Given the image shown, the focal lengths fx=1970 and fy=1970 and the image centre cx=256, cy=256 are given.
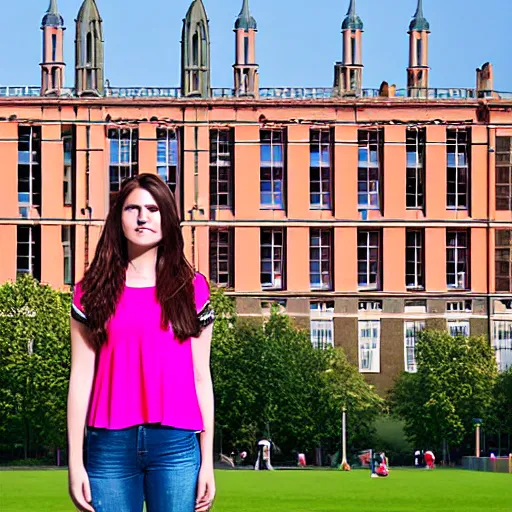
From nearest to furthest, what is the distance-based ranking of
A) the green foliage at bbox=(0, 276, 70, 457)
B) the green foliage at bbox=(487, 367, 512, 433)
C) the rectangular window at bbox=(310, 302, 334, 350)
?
the green foliage at bbox=(0, 276, 70, 457) < the green foliage at bbox=(487, 367, 512, 433) < the rectangular window at bbox=(310, 302, 334, 350)

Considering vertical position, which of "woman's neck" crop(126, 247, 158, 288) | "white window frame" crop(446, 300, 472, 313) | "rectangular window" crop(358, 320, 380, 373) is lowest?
"rectangular window" crop(358, 320, 380, 373)

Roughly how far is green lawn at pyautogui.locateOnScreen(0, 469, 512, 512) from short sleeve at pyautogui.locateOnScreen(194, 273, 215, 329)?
17.3 metres

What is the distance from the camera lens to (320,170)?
68.2m

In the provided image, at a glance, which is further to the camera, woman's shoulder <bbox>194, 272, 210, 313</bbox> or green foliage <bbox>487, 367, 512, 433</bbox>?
green foliage <bbox>487, 367, 512, 433</bbox>

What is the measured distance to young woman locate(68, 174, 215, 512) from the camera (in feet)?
21.5

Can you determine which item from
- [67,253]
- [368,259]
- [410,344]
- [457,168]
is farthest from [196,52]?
[410,344]

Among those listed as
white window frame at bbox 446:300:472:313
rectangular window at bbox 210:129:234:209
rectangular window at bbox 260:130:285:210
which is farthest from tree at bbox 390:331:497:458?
rectangular window at bbox 210:129:234:209

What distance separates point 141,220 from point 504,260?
62.4 meters

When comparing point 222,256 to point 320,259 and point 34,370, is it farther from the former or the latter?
point 34,370

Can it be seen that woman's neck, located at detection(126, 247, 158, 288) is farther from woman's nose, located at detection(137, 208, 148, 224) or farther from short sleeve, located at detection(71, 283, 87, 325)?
short sleeve, located at detection(71, 283, 87, 325)

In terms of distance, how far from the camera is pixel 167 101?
221ft

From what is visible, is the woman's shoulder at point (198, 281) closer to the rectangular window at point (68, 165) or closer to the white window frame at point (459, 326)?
the white window frame at point (459, 326)

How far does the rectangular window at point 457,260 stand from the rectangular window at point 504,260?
108cm

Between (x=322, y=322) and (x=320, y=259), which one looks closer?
(x=322, y=322)
